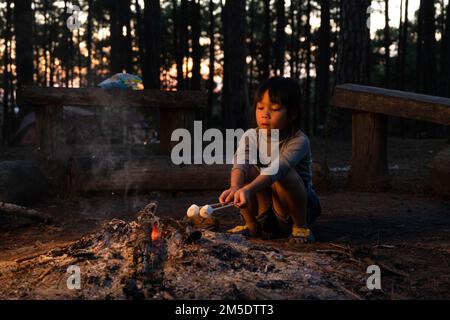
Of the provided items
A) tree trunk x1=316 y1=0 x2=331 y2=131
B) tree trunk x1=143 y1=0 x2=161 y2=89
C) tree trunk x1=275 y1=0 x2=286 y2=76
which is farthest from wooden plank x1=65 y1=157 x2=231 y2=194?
tree trunk x1=275 y1=0 x2=286 y2=76

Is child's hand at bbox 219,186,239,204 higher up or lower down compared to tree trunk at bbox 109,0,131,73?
lower down

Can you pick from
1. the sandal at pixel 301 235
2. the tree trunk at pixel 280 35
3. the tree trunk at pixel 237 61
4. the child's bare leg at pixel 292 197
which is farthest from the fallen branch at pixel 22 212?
the tree trunk at pixel 280 35

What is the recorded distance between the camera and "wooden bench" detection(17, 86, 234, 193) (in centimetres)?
678

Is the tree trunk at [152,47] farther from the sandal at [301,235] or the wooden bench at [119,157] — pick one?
the sandal at [301,235]

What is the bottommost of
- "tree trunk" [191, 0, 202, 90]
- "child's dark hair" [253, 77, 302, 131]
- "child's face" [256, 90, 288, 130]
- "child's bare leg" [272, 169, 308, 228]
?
"child's bare leg" [272, 169, 308, 228]

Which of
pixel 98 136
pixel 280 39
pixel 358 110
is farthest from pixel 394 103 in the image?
pixel 280 39


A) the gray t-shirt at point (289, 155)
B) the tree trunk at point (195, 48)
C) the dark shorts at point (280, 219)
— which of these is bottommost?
the dark shorts at point (280, 219)

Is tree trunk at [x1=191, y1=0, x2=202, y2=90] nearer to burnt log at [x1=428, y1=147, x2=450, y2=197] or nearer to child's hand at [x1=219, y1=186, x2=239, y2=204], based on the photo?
burnt log at [x1=428, y1=147, x2=450, y2=197]

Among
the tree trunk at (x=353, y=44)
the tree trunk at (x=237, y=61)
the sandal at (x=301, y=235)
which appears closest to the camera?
the sandal at (x=301, y=235)

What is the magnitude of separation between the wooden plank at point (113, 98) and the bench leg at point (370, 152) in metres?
1.98

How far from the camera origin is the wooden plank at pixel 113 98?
23.9 ft

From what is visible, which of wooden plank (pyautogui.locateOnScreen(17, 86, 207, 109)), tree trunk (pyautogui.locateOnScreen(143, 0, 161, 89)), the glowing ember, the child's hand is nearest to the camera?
the glowing ember

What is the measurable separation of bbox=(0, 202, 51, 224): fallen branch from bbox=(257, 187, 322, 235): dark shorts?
2306 millimetres

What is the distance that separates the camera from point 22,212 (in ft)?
17.2
